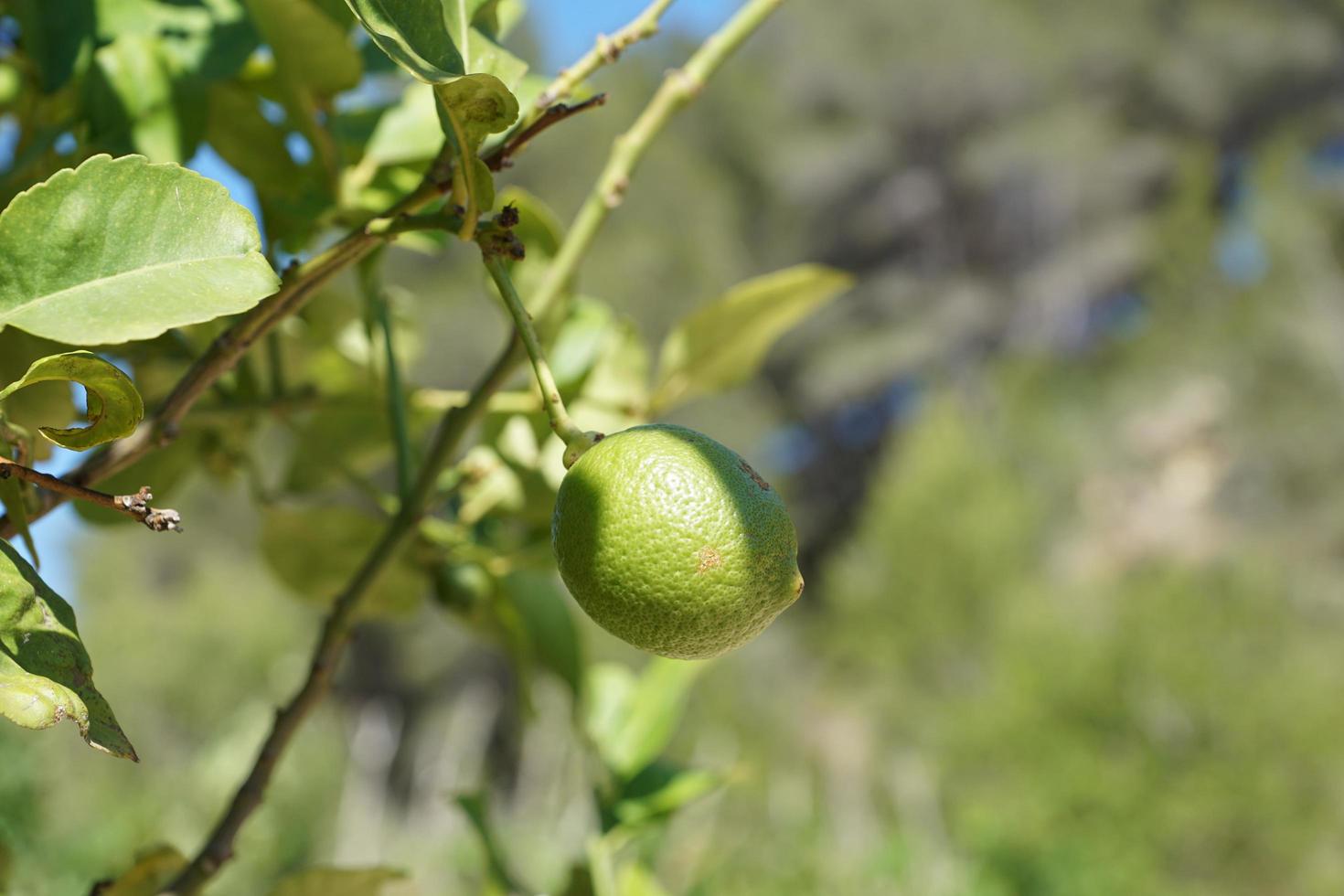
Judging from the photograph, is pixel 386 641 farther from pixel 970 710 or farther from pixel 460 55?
pixel 460 55

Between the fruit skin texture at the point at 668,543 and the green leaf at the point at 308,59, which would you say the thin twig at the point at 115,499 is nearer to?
the fruit skin texture at the point at 668,543

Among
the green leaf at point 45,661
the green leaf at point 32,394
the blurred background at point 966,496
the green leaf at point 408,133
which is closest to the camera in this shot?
the green leaf at point 45,661

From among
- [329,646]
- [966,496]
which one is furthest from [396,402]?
[966,496]

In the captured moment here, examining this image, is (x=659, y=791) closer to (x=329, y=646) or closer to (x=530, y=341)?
(x=329, y=646)

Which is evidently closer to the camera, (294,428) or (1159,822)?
(294,428)

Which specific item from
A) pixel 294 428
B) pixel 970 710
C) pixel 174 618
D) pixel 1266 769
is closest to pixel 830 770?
pixel 970 710

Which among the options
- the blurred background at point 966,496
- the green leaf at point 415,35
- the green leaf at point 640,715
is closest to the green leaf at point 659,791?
the green leaf at point 640,715
